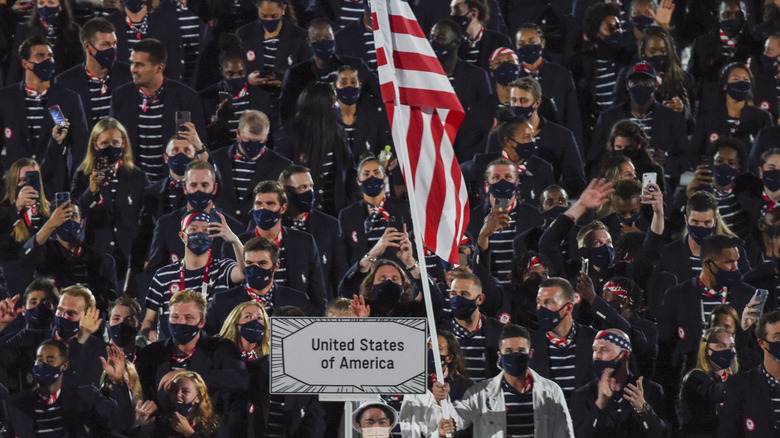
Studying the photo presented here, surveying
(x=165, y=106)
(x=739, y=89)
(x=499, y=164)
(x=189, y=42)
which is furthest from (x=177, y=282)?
(x=739, y=89)

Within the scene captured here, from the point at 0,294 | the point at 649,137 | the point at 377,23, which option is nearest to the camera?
the point at 377,23

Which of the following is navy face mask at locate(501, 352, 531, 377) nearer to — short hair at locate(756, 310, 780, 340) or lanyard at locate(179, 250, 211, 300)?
short hair at locate(756, 310, 780, 340)

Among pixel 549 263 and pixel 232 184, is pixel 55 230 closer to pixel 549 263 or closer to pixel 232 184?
pixel 232 184

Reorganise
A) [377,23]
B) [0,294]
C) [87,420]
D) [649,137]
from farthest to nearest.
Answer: [649,137] < [0,294] < [87,420] < [377,23]

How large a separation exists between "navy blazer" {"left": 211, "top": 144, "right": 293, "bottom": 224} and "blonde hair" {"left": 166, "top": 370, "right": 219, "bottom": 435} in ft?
5.30

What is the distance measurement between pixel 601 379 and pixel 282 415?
76.9 inches

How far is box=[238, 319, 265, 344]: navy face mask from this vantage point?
10648mm

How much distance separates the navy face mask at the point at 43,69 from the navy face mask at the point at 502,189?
11.0 ft

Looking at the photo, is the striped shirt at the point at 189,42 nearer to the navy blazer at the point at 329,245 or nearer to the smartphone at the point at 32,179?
the smartphone at the point at 32,179

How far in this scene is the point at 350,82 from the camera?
12078 mm

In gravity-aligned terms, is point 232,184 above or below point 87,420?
above

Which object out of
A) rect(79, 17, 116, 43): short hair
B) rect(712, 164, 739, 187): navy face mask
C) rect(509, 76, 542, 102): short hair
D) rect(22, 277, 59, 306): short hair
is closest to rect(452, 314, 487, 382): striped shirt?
rect(509, 76, 542, 102): short hair

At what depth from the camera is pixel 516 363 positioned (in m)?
10.4

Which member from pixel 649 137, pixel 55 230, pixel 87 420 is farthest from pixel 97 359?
pixel 649 137
